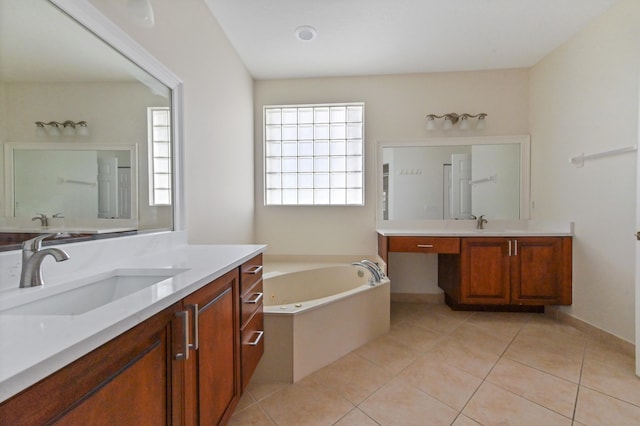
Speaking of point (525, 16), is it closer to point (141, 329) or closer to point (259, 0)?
point (259, 0)

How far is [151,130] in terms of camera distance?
144cm

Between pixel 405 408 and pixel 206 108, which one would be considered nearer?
pixel 405 408

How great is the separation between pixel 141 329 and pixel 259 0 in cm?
228

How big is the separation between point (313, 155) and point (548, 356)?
2758 millimetres

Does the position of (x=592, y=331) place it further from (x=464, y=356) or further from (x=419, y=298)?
(x=419, y=298)

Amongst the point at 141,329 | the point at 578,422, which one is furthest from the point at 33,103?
the point at 578,422

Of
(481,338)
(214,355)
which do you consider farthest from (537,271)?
(214,355)

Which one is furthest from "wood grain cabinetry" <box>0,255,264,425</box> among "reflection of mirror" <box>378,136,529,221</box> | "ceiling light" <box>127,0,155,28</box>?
"reflection of mirror" <box>378,136,529,221</box>

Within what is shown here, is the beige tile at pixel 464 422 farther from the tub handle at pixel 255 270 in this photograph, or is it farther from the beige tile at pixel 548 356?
the tub handle at pixel 255 270

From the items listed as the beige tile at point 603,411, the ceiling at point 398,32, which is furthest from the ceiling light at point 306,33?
the beige tile at point 603,411

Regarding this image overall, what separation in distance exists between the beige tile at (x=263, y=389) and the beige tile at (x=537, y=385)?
1297mm

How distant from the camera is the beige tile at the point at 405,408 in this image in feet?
4.54

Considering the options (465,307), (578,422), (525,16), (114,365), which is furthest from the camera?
(465,307)

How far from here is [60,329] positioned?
51 cm
